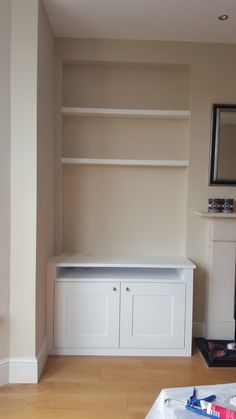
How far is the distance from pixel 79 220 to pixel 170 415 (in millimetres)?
2042

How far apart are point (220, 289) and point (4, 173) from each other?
2.03 meters

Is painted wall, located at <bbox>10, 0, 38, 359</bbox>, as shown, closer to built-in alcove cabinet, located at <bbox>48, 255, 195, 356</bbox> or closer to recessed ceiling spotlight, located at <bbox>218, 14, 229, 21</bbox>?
built-in alcove cabinet, located at <bbox>48, 255, 195, 356</bbox>

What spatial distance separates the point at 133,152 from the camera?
293 cm

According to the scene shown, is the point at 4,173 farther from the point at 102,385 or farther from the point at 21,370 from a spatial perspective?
the point at 102,385

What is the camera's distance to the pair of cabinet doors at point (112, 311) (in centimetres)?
249

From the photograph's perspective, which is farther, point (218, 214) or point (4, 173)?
point (218, 214)

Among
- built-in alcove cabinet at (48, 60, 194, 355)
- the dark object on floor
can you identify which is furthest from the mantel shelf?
the dark object on floor

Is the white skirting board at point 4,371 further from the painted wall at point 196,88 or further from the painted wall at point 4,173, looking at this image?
the painted wall at point 196,88

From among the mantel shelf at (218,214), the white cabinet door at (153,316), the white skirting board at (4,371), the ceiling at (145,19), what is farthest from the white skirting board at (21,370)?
the ceiling at (145,19)

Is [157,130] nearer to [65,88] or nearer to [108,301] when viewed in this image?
[65,88]

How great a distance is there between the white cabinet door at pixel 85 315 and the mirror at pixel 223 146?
1342mm

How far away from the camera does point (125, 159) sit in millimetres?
2883

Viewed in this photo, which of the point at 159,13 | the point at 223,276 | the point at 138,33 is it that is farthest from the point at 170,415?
the point at 138,33

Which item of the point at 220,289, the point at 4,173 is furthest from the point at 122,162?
the point at 220,289
